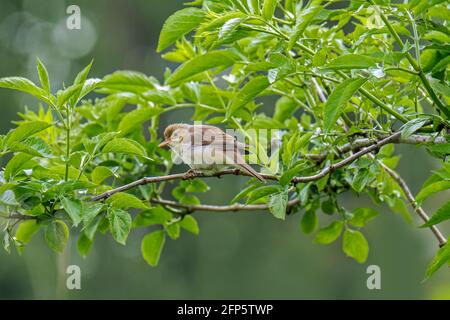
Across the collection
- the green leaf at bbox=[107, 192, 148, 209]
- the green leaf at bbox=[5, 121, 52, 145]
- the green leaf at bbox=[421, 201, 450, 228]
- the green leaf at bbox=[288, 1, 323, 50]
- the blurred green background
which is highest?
the blurred green background

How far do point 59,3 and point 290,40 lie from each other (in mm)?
10779

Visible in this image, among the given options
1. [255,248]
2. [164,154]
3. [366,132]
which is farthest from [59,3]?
[366,132]

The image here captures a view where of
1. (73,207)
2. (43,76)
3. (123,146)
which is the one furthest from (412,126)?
(43,76)

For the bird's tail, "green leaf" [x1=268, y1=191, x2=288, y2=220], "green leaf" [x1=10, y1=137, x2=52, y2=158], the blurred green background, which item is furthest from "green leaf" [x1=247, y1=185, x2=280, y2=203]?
the blurred green background

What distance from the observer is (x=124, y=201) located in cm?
173

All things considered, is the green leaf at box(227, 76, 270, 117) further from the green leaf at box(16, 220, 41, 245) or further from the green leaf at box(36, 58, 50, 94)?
the green leaf at box(16, 220, 41, 245)

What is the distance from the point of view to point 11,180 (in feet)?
5.69

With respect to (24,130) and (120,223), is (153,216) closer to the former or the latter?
(120,223)

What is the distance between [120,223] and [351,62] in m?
0.63

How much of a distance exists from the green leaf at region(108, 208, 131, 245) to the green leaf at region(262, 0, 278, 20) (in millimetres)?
546

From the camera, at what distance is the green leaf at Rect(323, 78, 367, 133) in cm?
158

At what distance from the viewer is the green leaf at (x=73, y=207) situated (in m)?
1.63

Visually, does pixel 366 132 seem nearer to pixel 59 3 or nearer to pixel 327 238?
pixel 327 238

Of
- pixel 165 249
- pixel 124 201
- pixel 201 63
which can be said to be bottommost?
pixel 124 201
